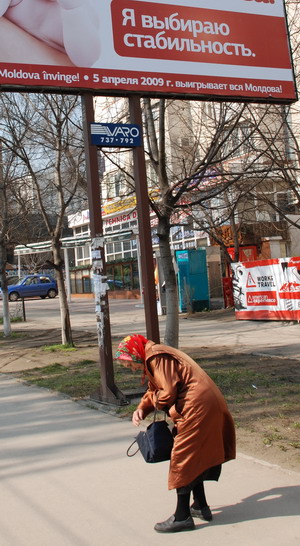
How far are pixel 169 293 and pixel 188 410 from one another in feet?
18.6

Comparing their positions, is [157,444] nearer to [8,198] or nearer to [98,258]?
[98,258]

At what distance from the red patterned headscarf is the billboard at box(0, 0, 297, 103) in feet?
15.8

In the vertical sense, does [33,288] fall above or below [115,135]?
below

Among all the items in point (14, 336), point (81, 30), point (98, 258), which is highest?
point (81, 30)

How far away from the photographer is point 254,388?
296 inches

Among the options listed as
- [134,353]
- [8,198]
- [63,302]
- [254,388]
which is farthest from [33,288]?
[134,353]

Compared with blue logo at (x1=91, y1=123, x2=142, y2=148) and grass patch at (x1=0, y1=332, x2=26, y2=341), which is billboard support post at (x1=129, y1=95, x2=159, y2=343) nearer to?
blue logo at (x1=91, y1=123, x2=142, y2=148)

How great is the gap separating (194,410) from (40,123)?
10.6 metres

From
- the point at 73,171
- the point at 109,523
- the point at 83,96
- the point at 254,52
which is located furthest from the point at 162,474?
the point at 73,171

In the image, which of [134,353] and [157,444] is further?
[134,353]

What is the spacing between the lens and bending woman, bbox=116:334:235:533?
3.52m

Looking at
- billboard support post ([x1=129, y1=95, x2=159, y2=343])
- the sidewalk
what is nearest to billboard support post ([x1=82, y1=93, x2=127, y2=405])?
billboard support post ([x1=129, y1=95, x2=159, y2=343])

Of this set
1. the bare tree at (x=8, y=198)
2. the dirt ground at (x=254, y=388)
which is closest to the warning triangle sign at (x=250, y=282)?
the dirt ground at (x=254, y=388)

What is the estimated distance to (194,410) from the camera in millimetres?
3549
